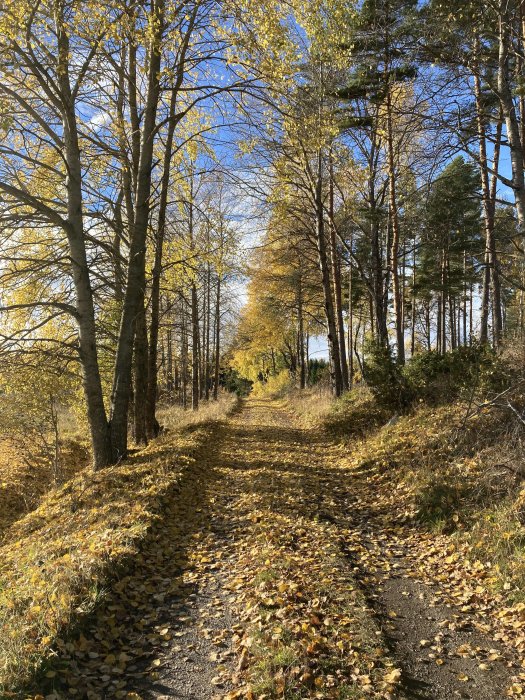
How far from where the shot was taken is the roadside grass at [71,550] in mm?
3352

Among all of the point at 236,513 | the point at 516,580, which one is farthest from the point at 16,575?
the point at 516,580

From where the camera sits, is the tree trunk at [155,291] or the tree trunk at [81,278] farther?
the tree trunk at [155,291]

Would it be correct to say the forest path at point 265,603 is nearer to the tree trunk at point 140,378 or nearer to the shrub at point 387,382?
the shrub at point 387,382

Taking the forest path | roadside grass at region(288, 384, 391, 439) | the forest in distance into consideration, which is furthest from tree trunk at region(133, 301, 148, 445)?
roadside grass at region(288, 384, 391, 439)

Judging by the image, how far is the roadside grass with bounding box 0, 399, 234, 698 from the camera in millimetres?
3352

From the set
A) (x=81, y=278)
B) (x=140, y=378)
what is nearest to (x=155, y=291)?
(x=140, y=378)

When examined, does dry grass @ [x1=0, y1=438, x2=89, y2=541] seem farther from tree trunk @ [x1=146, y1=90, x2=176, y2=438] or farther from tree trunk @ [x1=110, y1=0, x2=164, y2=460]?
tree trunk @ [x1=146, y1=90, x2=176, y2=438]

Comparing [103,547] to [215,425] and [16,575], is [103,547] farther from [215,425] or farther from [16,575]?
[215,425]

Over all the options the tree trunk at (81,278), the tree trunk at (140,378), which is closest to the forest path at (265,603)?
the tree trunk at (81,278)

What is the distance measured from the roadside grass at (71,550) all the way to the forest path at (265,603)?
0.61 ft

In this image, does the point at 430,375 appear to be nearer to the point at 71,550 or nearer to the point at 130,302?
the point at 130,302

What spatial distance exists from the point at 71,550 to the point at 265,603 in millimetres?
2361

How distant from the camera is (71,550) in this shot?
4980mm

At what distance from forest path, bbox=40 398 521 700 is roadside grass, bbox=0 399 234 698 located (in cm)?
19
